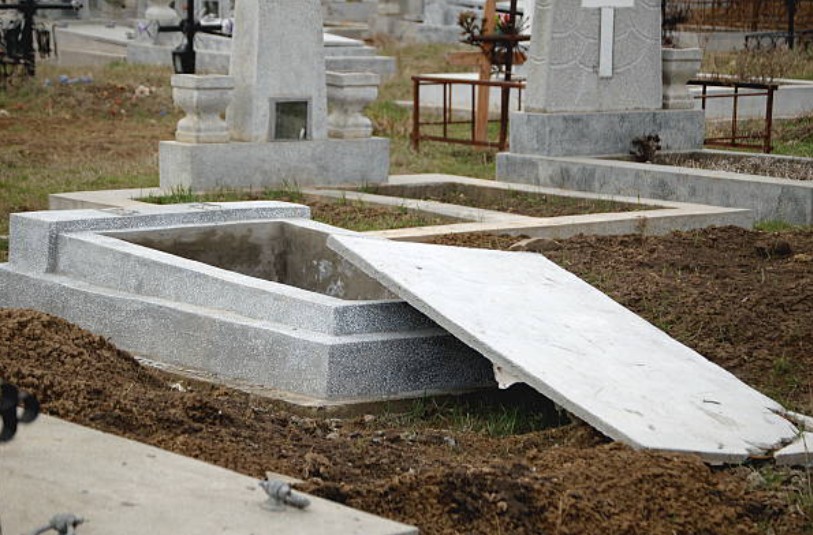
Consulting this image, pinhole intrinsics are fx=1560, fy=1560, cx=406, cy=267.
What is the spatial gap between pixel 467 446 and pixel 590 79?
24.3 feet

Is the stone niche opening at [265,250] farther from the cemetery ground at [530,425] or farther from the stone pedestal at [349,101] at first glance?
the stone pedestal at [349,101]

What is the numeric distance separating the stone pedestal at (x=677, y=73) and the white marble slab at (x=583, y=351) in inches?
256

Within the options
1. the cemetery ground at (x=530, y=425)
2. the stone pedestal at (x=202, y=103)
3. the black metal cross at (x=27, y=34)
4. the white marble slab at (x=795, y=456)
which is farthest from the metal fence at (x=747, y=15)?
the white marble slab at (x=795, y=456)

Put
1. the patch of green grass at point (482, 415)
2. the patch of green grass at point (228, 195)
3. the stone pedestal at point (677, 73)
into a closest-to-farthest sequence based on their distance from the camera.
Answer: the patch of green grass at point (482, 415)
the patch of green grass at point (228, 195)
the stone pedestal at point (677, 73)

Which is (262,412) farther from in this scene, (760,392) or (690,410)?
(760,392)

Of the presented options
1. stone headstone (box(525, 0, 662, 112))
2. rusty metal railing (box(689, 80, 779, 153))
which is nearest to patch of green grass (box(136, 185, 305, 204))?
stone headstone (box(525, 0, 662, 112))

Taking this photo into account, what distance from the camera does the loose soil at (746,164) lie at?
12125 mm

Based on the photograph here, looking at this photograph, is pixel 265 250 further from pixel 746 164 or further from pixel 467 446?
pixel 746 164

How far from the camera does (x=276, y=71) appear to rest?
36.2 feet

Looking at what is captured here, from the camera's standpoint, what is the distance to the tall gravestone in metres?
12.2

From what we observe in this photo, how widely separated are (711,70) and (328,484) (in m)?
17.7

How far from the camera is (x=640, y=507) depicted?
450 centimetres

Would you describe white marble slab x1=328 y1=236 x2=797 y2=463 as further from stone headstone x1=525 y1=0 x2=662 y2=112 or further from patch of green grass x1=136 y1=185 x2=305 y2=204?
stone headstone x1=525 y1=0 x2=662 y2=112

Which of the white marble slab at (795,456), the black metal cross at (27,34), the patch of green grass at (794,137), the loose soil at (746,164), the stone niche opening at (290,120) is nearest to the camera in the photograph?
the white marble slab at (795,456)
